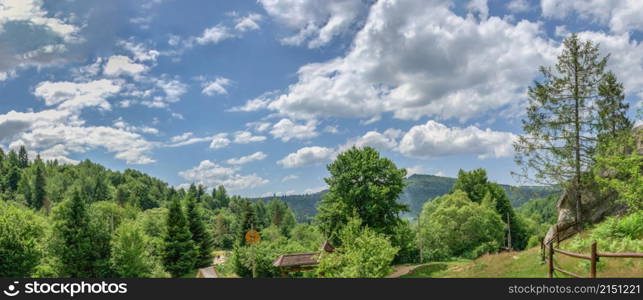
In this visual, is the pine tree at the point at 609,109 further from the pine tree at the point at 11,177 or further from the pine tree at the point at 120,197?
the pine tree at the point at 11,177

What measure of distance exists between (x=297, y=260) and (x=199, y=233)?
27.1 meters

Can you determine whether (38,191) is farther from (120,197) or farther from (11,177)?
(11,177)

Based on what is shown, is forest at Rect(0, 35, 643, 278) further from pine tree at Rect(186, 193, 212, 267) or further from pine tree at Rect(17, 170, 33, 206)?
pine tree at Rect(17, 170, 33, 206)

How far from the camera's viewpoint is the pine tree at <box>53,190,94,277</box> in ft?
116

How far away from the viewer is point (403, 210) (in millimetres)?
36750

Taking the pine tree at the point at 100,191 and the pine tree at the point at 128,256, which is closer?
the pine tree at the point at 128,256

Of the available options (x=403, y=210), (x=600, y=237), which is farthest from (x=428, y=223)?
(x=600, y=237)

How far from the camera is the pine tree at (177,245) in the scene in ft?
153

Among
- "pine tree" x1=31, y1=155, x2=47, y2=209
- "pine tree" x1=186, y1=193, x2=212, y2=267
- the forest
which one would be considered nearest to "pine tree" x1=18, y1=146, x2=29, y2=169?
"pine tree" x1=31, y1=155, x2=47, y2=209

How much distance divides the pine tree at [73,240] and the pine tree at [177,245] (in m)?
10.9

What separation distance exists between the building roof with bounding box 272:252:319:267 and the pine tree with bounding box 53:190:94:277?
17.7 m

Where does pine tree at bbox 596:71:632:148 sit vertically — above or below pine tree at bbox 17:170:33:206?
above

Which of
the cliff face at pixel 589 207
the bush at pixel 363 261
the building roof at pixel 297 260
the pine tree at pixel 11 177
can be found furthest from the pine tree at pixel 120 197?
the cliff face at pixel 589 207

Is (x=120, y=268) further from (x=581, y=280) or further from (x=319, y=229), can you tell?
(x=581, y=280)
